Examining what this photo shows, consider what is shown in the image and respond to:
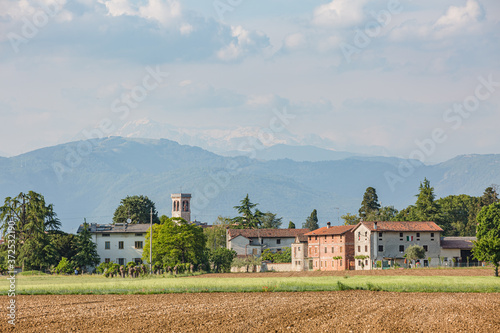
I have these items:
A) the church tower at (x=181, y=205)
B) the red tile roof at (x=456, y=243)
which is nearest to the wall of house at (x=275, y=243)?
the red tile roof at (x=456, y=243)

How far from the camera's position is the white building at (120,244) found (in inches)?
4857

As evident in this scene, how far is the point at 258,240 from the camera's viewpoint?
448 feet

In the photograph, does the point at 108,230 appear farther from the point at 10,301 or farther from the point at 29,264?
the point at 10,301

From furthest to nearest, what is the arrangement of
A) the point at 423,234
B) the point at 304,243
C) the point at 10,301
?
1. the point at 304,243
2. the point at 423,234
3. the point at 10,301

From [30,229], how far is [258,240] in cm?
4777

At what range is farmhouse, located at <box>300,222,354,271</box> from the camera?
374 feet

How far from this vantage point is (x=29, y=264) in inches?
4053

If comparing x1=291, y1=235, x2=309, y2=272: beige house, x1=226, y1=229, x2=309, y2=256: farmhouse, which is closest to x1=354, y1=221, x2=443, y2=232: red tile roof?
x1=291, y1=235, x2=309, y2=272: beige house

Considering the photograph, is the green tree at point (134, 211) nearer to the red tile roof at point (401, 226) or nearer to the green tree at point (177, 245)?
the green tree at point (177, 245)

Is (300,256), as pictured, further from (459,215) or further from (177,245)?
(459,215)

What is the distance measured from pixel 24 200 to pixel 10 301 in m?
65.3

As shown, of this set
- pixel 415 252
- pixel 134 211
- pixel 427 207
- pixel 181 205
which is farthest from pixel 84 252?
pixel 181 205

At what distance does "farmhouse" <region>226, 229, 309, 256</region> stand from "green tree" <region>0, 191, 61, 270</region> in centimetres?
3955

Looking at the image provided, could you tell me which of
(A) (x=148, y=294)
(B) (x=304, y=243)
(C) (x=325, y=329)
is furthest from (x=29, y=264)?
(C) (x=325, y=329)
